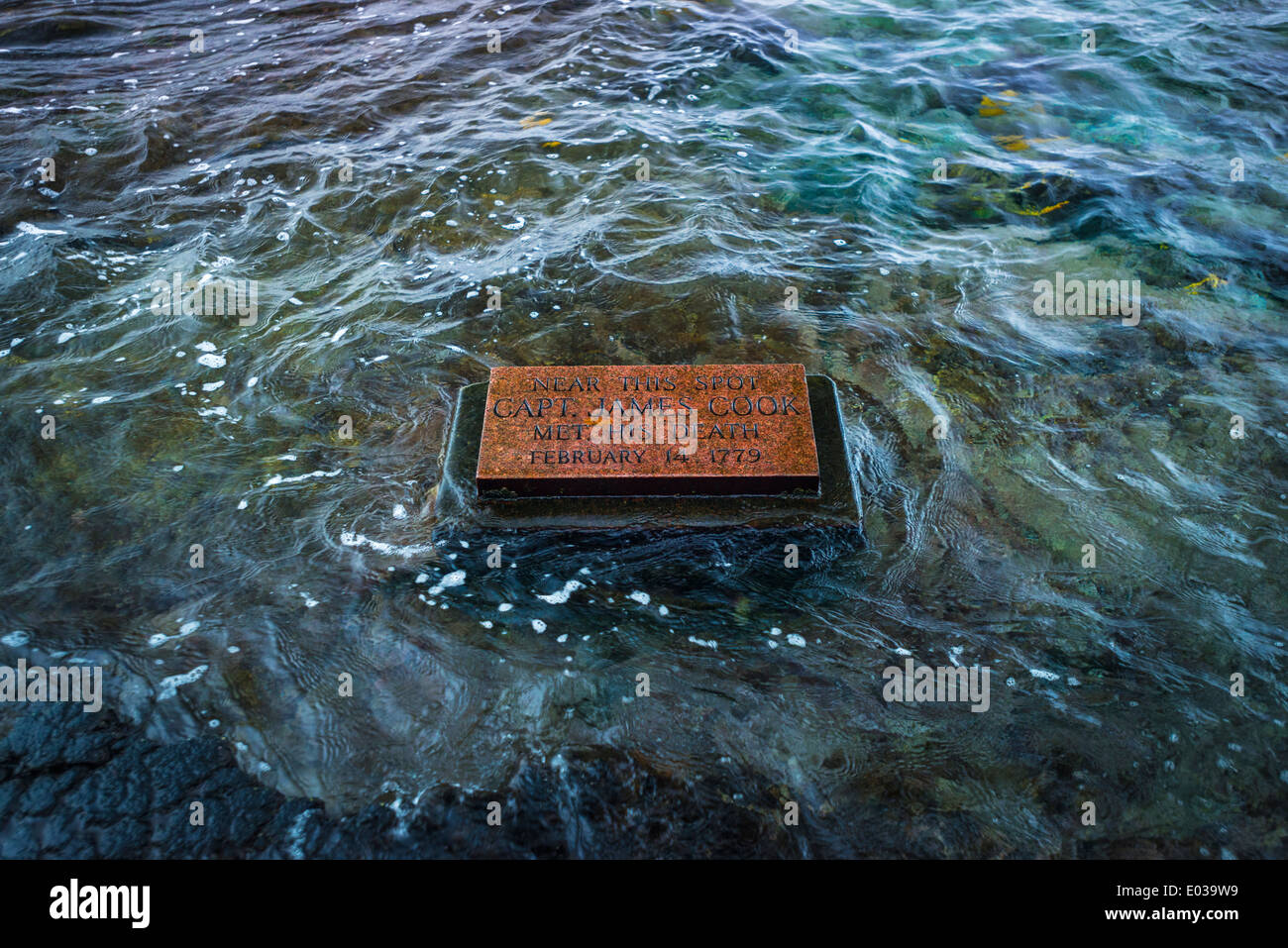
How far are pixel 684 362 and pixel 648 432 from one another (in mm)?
1183

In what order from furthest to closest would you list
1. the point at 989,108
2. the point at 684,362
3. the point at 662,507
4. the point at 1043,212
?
1. the point at 989,108
2. the point at 1043,212
3. the point at 684,362
4. the point at 662,507

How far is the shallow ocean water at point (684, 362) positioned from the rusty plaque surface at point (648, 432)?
325mm

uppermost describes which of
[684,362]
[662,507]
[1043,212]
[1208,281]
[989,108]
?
[989,108]

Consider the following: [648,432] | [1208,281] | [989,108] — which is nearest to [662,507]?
[648,432]

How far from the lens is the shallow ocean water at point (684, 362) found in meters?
3.37

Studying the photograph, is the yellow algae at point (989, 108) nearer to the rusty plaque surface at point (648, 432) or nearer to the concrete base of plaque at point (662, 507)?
the rusty plaque surface at point (648, 432)

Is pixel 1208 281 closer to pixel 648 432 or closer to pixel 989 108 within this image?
pixel 989 108

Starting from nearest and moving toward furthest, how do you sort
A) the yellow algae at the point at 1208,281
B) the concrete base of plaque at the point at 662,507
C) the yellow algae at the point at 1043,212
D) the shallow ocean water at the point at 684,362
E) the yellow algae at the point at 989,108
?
1. the shallow ocean water at the point at 684,362
2. the concrete base of plaque at the point at 662,507
3. the yellow algae at the point at 1208,281
4. the yellow algae at the point at 1043,212
5. the yellow algae at the point at 989,108

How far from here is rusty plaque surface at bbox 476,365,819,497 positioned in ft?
13.2

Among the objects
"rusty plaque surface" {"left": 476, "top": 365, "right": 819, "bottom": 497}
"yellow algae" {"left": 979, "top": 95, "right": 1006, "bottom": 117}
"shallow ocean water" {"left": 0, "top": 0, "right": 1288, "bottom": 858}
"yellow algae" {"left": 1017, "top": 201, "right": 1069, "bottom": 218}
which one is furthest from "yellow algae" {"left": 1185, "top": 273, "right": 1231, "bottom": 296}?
"rusty plaque surface" {"left": 476, "top": 365, "right": 819, "bottom": 497}

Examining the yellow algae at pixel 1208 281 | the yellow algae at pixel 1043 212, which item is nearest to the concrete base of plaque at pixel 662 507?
the yellow algae at pixel 1208 281

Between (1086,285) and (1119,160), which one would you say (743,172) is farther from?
(1119,160)

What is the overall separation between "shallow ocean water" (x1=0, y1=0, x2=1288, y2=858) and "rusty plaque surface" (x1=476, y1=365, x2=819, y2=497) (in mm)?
325

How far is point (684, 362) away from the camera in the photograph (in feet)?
17.0
